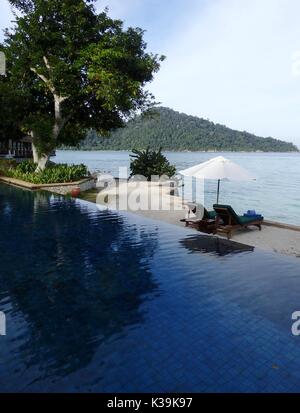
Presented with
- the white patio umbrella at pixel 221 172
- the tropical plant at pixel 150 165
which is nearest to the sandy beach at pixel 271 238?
the white patio umbrella at pixel 221 172

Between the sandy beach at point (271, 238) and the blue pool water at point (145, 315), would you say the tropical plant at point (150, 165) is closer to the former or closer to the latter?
the sandy beach at point (271, 238)

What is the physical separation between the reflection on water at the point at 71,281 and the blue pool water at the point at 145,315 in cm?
3

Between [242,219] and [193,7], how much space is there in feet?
51.1

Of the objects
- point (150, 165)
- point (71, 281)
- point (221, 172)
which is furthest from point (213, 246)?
point (150, 165)

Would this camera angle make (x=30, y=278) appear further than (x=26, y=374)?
Yes

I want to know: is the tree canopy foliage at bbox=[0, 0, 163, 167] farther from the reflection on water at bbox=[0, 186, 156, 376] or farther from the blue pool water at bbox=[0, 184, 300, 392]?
the blue pool water at bbox=[0, 184, 300, 392]

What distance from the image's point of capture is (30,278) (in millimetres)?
8398

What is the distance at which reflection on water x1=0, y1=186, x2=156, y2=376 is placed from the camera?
5738 millimetres

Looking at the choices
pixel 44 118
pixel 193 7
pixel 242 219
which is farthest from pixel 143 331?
pixel 44 118

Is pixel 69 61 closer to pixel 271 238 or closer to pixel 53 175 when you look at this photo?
pixel 53 175

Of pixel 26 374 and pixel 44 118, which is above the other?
pixel 44 118

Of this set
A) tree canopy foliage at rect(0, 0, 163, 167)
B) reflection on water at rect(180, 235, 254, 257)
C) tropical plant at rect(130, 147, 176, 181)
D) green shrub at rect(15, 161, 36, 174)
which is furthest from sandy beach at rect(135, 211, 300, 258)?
green shrub at rect(15, 161, 36, 174)

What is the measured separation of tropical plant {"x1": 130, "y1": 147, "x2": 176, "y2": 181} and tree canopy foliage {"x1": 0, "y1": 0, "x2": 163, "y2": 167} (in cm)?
428

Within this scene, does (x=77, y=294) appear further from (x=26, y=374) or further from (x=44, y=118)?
(x=44, y=118)
